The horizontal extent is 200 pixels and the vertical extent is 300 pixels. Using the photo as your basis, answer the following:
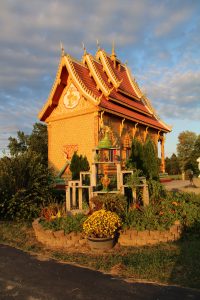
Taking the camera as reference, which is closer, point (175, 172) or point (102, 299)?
point (102, 299)

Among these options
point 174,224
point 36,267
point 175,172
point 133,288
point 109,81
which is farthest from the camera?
point 175,172

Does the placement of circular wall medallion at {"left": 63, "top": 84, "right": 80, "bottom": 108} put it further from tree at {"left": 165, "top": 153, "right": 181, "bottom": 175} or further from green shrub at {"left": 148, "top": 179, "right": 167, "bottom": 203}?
tree at {"left": 165, "top": 153, "right": 181, "bottom": 175}

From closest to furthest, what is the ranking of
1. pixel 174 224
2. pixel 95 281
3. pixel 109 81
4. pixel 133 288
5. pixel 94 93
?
pixel 133 288 < pixel 95 281 < pixel 174 224 < pixel 94 93 < pixel 109 81

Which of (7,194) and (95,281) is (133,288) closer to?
(95,281)

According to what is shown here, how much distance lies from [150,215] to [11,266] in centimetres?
362

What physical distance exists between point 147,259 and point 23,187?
6232 millimetres

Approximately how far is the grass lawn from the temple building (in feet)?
35.8

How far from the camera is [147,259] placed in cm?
633

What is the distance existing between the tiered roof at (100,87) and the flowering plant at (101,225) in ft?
36.0

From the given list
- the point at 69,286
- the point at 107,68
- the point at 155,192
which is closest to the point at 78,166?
the point at 155,192

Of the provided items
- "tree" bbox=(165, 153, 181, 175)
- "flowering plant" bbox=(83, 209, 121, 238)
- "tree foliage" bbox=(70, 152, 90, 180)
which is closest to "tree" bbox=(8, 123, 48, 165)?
"tree foliage" bbox=(70, 152, 90, 180)

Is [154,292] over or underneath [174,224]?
underneath

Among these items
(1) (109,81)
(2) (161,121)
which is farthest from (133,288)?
(2) (161,121)

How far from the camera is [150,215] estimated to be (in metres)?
8.05
